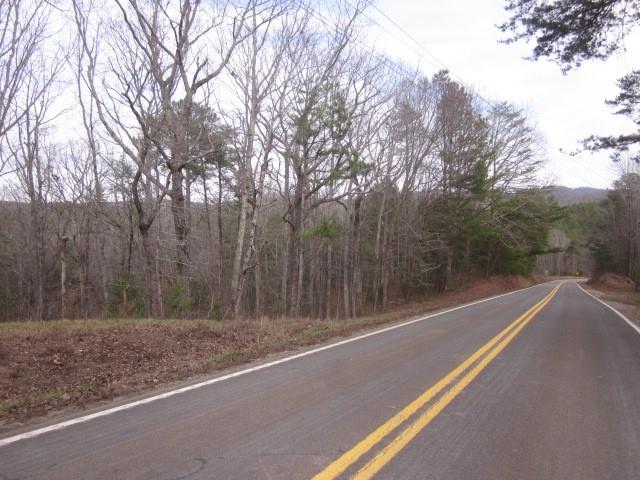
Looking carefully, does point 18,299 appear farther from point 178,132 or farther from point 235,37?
point 235,37

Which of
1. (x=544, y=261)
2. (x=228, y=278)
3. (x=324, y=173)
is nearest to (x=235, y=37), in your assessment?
(x=324, y=173)

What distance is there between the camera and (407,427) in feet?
14.9

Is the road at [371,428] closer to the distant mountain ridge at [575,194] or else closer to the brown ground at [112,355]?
the brown ground at [112,355]

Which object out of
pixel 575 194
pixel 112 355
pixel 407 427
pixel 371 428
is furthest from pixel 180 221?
pixel 575 194

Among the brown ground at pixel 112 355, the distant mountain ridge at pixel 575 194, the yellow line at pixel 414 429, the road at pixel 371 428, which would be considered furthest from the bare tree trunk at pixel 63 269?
the distant mountain ridge at pixel 575 194

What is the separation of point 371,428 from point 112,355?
5021 mm

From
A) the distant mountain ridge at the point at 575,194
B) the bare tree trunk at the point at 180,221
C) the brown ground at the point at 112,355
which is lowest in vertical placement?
the brown ground at the point at 112,355

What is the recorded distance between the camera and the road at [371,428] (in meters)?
3.68

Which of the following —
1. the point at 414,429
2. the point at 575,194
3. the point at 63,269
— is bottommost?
the point at 414,429

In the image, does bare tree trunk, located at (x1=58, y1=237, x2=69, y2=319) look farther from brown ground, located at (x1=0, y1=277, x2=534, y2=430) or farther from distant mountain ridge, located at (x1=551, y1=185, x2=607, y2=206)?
distant mountain ridge, located at (x1=551, y1=185, x2=607, y2=206)

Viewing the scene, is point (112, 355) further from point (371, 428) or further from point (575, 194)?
point (575, 194)

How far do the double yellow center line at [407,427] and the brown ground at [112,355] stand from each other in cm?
317

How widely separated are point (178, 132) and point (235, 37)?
3604 mm

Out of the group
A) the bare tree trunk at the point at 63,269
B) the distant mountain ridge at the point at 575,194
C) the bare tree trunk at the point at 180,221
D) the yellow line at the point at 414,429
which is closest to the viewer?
the yellow line at the point at 414,429
